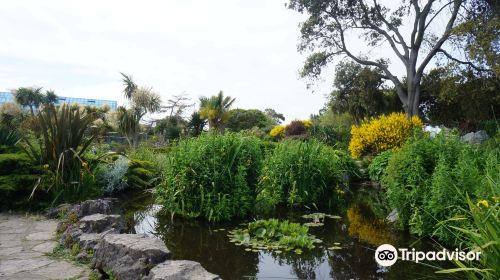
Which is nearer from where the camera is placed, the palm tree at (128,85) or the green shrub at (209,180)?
the green shrub at (209,180)

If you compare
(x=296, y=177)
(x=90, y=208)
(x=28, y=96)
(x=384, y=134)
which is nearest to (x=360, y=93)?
(x=384, y=134)

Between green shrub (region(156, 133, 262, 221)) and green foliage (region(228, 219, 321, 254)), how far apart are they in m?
0.53

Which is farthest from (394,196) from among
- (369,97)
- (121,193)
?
(369,97)

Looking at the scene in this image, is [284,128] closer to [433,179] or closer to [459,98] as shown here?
[459,98]

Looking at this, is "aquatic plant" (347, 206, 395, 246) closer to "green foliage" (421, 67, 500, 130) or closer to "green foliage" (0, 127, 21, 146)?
"green foliage" (0, 127, 21, 146)

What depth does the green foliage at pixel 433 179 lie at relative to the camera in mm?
3424

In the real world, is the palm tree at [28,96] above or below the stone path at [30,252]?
above

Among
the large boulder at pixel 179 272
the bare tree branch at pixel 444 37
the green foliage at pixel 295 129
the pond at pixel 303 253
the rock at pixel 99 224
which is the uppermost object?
the bare tree branch at pixel 444 37

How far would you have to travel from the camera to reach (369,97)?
19.8m

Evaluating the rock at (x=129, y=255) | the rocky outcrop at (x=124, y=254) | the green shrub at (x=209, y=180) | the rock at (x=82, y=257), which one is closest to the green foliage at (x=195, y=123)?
the green shrub at (x=209, y=180)

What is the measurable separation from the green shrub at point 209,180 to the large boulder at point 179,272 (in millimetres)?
2089

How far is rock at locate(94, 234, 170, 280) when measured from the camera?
2.60 meters

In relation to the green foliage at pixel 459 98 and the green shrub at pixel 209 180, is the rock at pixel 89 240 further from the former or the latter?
the green foliage at pixel 459 98

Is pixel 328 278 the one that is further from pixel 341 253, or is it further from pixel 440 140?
pixel 440 140
